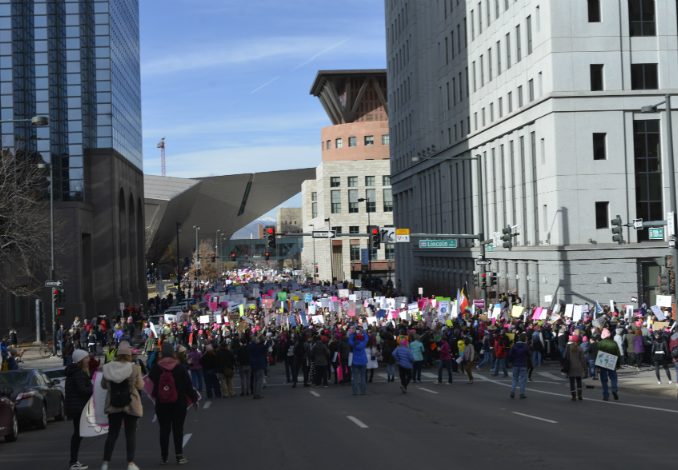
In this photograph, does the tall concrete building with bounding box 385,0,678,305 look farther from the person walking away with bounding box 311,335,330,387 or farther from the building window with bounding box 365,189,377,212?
the building window with bounding box 365,189,377,212

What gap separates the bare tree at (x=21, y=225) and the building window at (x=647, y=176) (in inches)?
1156

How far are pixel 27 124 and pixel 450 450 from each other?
5997 centimetres

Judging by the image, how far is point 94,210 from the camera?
7400 centimetres

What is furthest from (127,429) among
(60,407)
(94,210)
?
(94,210)

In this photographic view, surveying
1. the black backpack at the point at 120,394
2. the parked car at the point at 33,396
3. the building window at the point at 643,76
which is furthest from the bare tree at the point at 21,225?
the building window at the point at 643,76

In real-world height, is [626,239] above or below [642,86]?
below

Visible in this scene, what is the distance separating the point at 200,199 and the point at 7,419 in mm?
158821

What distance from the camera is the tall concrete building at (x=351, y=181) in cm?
13425

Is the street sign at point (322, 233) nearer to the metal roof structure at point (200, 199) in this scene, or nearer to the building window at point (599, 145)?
the building window at point (599, 145)

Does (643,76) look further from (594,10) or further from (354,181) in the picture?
(354,181)

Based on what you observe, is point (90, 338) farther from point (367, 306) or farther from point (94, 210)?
point (94, 210)

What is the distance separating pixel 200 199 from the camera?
174625mm

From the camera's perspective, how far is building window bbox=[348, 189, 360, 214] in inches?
5315

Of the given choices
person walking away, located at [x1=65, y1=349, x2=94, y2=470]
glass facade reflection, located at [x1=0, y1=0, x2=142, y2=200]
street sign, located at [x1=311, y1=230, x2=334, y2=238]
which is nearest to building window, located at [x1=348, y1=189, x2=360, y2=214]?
glass facade reflection, located at [x1=0, y1=0, x2=142, y2=200]
